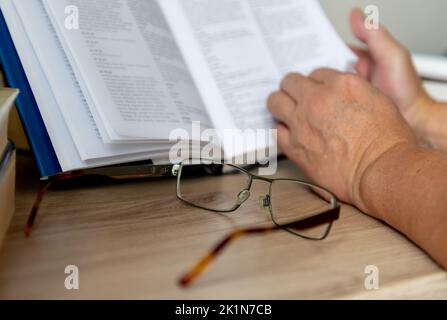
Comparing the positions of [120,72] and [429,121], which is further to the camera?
[429,121]

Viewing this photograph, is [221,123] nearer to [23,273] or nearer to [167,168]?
[167,168]

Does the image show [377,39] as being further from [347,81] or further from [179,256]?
[179,256]

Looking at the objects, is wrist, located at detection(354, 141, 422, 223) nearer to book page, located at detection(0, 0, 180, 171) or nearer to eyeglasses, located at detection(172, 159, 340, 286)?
eyeglasses, located at detection(172, 159, 340, 286)

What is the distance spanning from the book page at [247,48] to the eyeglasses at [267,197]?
0.07 m

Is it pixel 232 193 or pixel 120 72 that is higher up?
pixel 120 72

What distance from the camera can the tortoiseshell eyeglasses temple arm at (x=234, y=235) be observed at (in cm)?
40

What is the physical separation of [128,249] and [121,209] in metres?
0.11

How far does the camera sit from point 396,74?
2.77ft

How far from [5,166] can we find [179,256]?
180 millimetres

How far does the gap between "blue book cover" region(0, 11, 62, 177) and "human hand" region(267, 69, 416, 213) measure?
11.6 inches

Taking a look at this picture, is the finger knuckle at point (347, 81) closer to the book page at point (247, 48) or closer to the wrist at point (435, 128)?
the book page at point (247, 48)

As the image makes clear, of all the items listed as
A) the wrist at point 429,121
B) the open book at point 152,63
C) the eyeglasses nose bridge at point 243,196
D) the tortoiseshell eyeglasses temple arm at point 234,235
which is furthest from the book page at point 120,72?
the wrist at point 429,121

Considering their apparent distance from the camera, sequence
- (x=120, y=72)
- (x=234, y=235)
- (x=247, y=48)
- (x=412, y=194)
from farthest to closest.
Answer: (x=247, y=48) < (x=120, y=72) < (x=412, y=194) < (x=234, y=235)

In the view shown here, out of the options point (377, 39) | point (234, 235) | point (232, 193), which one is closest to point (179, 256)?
point (234, 235)
